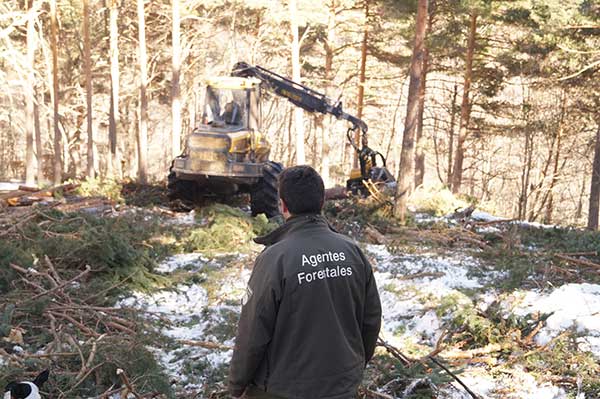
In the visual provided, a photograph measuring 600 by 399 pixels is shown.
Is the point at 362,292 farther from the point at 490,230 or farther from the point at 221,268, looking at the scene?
the point at 490,230

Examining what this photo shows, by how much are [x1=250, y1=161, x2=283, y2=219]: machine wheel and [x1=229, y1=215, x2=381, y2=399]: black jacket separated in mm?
9692

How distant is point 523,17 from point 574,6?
3.21m

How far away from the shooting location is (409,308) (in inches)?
279

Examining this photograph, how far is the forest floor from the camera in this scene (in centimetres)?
488

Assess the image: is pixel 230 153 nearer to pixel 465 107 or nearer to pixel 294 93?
pixel 294 93

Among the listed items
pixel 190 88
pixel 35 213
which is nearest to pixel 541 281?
pixel 35 213

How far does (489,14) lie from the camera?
686 inches

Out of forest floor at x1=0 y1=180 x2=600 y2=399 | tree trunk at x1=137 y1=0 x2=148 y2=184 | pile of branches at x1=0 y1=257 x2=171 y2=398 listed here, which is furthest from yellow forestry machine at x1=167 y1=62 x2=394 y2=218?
tree trunk at x1=137 y1=0 x2=148 y2=184

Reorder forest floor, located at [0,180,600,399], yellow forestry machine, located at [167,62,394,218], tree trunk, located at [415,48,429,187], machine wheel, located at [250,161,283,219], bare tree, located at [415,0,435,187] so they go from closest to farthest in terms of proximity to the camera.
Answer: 1. forest floor, located at [0,180,600,399]
2. yellow forestry machine, located at [167,62,394,218]
3. machine wheel, located at [250,161,283,219]
4. bare tree, located at [415,0,435,187]
5. tree trunk, located at [415,48,429,187]

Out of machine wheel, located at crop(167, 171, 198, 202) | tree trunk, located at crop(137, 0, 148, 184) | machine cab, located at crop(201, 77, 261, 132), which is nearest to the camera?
machine cab, located at crop(201, 77, 261, 132)

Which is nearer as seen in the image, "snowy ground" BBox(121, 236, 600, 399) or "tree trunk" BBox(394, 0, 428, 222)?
"snowy ground" BBox(121, 236, 600, 399)

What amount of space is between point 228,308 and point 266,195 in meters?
5.54

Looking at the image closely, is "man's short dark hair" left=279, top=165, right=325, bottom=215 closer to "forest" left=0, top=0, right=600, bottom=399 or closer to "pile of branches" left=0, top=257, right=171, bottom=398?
"pile of branches" left=0, top=257, right=171, bottom=398

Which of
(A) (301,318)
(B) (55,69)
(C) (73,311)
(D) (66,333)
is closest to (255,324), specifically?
(A) (301,318)
